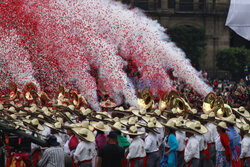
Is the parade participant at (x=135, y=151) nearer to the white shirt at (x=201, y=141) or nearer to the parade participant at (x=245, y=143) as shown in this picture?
the white shirt at (x=201, y=141)

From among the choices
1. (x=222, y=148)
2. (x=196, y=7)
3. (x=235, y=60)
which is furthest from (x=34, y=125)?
(x=196, y=7)

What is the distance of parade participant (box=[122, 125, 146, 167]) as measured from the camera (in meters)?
8.84

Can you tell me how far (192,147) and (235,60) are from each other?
31.4 metres

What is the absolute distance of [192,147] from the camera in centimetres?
891

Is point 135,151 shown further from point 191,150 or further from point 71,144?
point 71,144

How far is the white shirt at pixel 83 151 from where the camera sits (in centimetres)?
832

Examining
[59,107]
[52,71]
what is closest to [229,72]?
[52,71]

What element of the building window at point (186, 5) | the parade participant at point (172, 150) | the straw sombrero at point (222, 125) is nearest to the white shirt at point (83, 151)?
the parade participant at point (172, 150)

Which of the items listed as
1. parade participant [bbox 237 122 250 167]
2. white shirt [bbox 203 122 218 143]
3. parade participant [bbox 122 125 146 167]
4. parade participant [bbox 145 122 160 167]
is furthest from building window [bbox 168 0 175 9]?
parade participant [bbox 122 125 146 167]

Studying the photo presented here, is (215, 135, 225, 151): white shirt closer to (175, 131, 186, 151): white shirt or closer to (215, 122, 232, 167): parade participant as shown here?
(215, 122, 232, 167): parade participant

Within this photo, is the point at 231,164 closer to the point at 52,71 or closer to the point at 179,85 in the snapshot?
the point at 52,71

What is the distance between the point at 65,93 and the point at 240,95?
261 inches

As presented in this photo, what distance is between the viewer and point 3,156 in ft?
28.5

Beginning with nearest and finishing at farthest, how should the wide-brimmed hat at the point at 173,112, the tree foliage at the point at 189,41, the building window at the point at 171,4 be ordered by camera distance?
the wide-brimmed hat at the point at 173,112 < the tree foliage at the point at 189,41 < the building window at the point at 171,4
